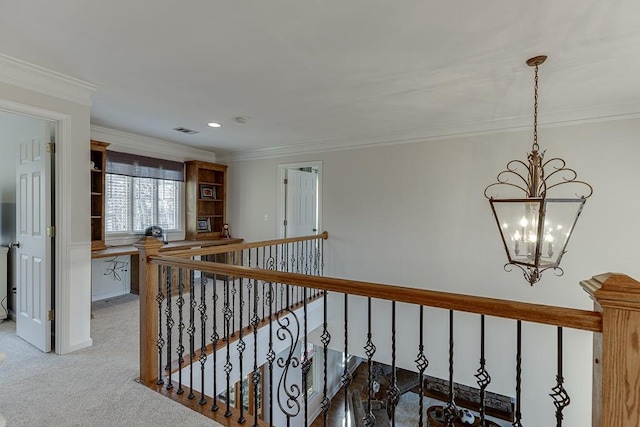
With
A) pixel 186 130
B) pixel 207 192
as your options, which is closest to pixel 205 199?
pixel 207 192

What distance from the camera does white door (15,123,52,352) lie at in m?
2.67

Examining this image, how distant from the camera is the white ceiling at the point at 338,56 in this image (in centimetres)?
170

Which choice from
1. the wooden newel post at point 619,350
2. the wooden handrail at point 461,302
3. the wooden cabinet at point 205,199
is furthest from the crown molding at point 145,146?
the wooden newel post at point 619,350

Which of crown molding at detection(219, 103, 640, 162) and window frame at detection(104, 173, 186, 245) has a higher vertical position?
crown molding at detection(219, 103, 640, 162)

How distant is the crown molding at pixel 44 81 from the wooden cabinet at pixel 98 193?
3.86 feet

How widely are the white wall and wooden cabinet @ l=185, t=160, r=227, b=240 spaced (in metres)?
1.33

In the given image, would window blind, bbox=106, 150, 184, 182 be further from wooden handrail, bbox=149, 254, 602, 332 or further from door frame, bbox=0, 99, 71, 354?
wooden handrail, bbox=149, 254, 602, 332

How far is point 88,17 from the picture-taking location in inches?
69.9

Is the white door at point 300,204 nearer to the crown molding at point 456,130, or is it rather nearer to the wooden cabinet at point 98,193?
the crown molding at point 456,130

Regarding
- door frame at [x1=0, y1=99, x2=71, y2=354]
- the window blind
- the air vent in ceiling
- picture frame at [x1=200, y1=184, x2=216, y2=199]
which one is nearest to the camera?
door frame at [x1=0, y1=99, x2=71, y2=354]

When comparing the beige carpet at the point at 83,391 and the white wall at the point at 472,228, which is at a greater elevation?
the white wall at the point at 472,228

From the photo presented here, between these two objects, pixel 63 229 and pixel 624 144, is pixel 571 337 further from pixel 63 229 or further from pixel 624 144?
pixel 63 229

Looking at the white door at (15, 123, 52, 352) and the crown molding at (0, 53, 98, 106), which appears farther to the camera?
the white door at (15, 123, 52, 352)

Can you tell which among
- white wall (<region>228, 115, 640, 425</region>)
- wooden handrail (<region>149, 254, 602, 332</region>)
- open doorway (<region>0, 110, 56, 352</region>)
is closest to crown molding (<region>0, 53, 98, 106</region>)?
open doorway (<region>0, 110, 56, 352</region>)
